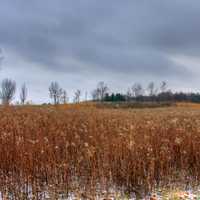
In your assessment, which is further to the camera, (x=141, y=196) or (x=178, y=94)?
(x=178, y=94)

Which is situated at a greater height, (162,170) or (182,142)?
(182,142)

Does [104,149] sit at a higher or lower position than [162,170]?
higher

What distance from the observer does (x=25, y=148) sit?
13.2 ft

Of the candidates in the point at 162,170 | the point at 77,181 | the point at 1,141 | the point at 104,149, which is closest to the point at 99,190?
the point at 77,181

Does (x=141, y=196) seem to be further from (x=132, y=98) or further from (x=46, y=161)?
(x=132, y=98)

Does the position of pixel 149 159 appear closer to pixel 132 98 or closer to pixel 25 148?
pixel 25 148

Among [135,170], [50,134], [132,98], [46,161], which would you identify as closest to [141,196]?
[135,170]

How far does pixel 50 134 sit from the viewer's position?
5246mm

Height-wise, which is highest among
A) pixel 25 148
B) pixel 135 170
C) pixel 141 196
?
pixel 25 148

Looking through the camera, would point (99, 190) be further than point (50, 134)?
No

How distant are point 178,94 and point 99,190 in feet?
246

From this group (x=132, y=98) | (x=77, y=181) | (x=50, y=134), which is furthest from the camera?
(x=132, y=98)

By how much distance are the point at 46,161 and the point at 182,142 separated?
2.25m

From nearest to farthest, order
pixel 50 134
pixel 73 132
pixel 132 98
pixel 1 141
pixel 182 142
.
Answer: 1. pixel 1 141
2. pixel 182 142
3. pixel 50 134
4. pixel 73 132
5. pixel 132 98
